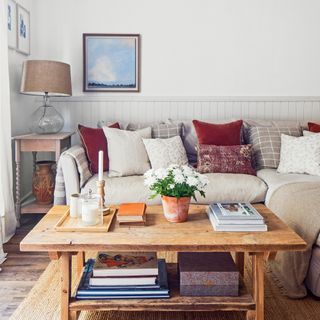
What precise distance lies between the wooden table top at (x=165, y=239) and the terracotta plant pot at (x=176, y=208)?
5 centimetres

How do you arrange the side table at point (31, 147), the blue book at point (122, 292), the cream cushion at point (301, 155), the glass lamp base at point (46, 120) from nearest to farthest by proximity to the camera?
the blue book at point (122, 292) → the cream cushion at point (301, 155) → the side table at point (31, 147) → the glass lamp base at point (46, 120)

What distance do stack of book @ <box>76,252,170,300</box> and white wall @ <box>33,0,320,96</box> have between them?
7.80 feet

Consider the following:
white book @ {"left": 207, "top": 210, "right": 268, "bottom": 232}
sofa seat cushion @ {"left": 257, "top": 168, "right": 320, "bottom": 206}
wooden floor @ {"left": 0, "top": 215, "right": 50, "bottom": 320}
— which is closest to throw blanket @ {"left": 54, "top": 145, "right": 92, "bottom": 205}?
wooden floor @ {"left": 0, "top": 215, "right": 50, "bottom": 320}

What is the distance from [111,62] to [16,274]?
7.18ft

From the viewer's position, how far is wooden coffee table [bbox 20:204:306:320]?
1617mm

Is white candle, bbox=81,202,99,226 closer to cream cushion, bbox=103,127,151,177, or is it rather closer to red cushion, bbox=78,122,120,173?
cream cushion, bbox=103,127,151,177

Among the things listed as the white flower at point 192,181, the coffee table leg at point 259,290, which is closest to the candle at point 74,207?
the white flower at point 192,181

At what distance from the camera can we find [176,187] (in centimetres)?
187

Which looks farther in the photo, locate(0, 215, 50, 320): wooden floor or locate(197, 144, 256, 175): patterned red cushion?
locate(197, 144, 256, 175): patterned red cushion

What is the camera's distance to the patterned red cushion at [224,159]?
3143 mm

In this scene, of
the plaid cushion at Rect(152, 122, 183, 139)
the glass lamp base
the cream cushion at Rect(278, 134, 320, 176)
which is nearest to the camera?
the cream cushion at Rect(278, 134, 320, 176)

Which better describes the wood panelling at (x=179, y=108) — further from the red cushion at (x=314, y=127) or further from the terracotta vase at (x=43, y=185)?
the terracotta vase at (x=43, y=185)

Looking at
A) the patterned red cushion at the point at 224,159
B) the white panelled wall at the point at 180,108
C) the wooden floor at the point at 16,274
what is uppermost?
the white panelled wall at the point at 180,108

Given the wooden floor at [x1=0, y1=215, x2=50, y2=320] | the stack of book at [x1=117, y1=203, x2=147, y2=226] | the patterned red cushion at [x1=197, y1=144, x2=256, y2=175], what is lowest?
the wooden floor at [x1=0, y1=215, x2=50, y2=320]
